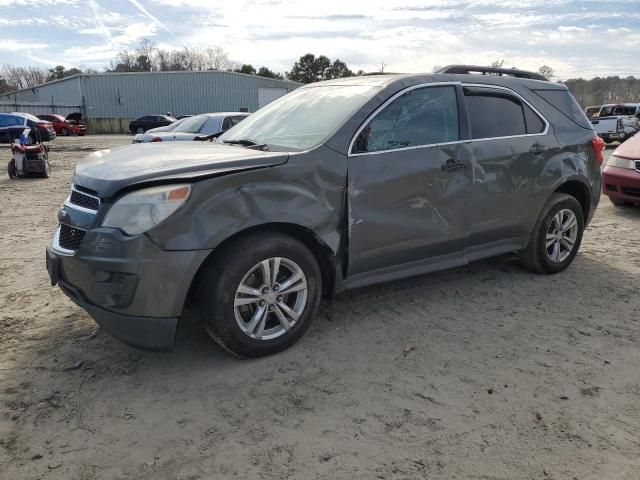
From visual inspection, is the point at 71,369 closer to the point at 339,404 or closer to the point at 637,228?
the point at 339,404

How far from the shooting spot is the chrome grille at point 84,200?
3035 mm

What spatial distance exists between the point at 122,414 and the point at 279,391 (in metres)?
0.86

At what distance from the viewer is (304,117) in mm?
3932

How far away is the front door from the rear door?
154mm

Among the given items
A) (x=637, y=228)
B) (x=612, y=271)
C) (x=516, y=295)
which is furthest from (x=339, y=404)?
(x=637, y=228)

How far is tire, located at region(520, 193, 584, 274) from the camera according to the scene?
477cm

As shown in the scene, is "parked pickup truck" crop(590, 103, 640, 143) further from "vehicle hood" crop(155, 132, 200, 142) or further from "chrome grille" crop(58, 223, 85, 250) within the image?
"chrome grille" crop(58, 223, 85, 250)

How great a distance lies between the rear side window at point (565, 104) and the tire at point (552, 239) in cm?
76

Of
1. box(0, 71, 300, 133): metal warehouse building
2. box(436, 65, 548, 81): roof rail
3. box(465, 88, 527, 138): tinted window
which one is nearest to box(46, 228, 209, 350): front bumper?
box(465, 88, 527, 138): tinted window

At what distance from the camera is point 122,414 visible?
9.02ft

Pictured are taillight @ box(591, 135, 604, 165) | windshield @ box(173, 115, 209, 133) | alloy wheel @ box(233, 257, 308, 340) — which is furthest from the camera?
windshield @ box(173, 115, 209, 133)

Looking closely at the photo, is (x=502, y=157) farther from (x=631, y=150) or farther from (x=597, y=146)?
(x=631, y=150)

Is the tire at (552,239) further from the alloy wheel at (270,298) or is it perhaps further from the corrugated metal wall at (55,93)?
the corrugated metal wall at (55,93)

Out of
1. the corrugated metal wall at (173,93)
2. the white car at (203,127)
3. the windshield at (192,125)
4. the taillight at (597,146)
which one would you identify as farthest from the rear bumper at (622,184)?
the corrugated metal wall at (173,93)
